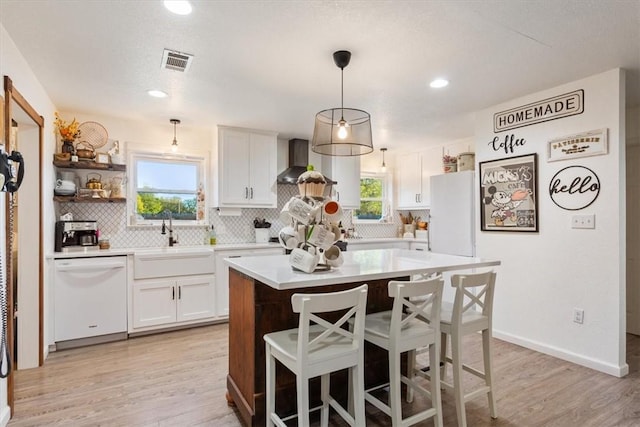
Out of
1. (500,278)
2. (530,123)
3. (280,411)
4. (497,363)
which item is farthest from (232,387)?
(530,123)

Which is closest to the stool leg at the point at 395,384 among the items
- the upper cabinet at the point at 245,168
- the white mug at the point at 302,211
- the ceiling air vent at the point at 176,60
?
the white mug at the point at 302,211

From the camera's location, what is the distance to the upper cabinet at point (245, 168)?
4.36 meters

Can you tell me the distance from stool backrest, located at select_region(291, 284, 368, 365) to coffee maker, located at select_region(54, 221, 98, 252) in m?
3.10

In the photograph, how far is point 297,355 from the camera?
1.61 m

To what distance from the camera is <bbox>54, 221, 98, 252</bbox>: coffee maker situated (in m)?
3.54

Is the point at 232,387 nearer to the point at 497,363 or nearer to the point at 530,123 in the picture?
the point at 497,363

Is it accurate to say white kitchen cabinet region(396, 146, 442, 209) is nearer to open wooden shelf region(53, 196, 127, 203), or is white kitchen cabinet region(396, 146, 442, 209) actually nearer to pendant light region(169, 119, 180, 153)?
pendant light region(169, 119, 180, 153)

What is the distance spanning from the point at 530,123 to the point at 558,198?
0.76 meters

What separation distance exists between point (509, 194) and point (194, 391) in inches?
130

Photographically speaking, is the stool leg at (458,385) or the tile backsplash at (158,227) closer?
the stool leg at (458,385)

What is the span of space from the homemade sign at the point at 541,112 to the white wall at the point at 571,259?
0.14 feet

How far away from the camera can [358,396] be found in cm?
170

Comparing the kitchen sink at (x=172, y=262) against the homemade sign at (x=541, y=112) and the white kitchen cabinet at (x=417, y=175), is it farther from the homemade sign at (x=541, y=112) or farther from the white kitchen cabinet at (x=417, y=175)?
the homemade sign at (x=541, y=112)

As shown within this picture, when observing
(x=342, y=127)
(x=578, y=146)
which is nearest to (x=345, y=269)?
(x=342, y=127)
